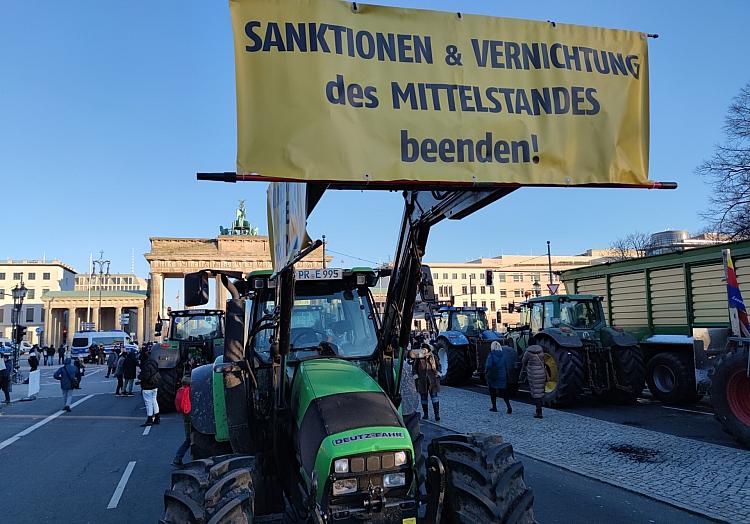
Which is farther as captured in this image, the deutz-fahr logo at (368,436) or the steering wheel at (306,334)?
the steering wheel at (306,334)

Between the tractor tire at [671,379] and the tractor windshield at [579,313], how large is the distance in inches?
66.6

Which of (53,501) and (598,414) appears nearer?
(53,501)

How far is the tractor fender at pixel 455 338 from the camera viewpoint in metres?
17.8

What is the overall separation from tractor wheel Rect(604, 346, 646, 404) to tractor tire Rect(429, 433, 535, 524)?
33.2 feet

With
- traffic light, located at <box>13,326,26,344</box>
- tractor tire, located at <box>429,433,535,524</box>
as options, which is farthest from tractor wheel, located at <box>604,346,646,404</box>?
traffic light, located at <box>13,326,26,344</box>

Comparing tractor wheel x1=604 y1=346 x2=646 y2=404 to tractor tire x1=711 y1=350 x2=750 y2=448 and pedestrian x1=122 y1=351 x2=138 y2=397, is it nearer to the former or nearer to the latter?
tractor tire x1=711 y1=350 x2=750 y2=448

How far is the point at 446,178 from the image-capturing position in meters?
3.06

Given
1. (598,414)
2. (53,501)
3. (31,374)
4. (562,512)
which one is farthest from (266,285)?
(31,374)

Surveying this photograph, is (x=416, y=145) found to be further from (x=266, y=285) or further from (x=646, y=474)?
(x=646, y=474)

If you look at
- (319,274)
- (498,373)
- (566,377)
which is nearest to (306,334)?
(319,274)

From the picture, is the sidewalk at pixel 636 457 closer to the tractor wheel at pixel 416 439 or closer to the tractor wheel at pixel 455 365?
the tractor wheel at pixel 416 439

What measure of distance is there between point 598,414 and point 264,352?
967 centimetres

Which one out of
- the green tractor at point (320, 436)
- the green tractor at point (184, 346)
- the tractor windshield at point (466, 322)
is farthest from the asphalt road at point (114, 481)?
the tractor windshield at point (466, 322)

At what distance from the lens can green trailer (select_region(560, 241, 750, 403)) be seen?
1113cm
